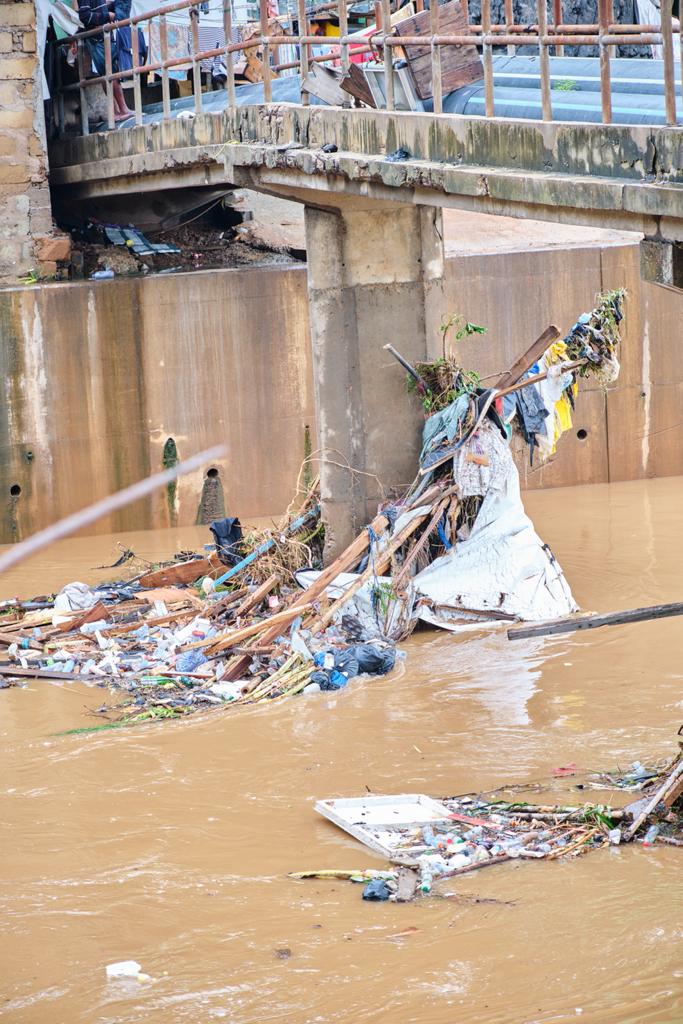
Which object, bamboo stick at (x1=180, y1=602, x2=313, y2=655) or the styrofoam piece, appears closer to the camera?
the styrofoam piece

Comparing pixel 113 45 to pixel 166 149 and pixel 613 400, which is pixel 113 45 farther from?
pixel 613 400

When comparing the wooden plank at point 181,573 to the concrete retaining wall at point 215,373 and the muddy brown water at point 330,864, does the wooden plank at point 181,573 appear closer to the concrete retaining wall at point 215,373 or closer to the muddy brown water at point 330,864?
the muddy brown water at point 330,864

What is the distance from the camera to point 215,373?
1659cm

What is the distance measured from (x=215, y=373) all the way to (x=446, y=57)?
6.59 m

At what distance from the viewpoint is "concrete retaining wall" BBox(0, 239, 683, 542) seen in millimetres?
16109

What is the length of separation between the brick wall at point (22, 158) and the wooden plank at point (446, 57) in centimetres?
629

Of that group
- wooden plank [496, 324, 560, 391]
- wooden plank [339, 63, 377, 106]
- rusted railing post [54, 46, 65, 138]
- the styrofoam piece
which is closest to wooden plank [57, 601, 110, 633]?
wooden plank [496, 324, 560, 391]

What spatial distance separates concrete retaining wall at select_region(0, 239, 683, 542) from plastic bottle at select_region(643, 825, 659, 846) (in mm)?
10055

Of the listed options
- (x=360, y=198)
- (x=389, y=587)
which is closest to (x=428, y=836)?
(x=389, y=587)

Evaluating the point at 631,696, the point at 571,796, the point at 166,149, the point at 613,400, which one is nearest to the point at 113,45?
the point at 166,149

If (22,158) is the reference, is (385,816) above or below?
below

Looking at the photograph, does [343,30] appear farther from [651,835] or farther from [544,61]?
[651,835]

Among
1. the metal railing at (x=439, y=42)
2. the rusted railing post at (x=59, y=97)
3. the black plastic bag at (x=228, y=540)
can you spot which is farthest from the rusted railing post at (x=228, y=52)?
the rusted railing post at (x=59, y=97)

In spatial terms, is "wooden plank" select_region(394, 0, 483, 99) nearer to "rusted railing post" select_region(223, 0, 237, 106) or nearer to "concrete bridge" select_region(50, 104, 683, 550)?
"concrete bridge" select_region(50, 104, 683, 550)
